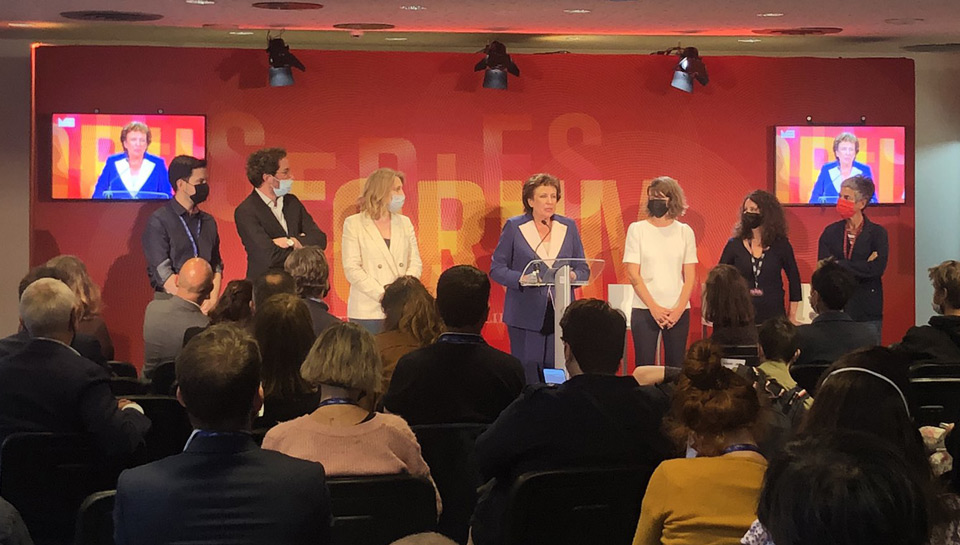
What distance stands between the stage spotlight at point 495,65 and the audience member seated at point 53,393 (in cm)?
627

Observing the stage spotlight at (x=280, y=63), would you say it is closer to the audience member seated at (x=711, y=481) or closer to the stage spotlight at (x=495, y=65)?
the stage spotlight at (x=495, y=65)

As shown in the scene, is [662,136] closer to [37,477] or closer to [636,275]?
[636,275]

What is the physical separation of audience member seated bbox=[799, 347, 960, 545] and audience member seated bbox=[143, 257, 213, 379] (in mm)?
3930

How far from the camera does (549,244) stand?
843 centimetres

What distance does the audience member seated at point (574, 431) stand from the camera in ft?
11.5

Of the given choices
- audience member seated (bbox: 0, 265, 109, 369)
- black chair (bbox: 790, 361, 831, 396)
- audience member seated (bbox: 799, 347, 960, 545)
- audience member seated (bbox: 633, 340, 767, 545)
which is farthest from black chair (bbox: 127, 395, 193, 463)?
black chair (bbox: 790, 361, 831, 396)

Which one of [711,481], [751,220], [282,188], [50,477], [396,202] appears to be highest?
[282,188]

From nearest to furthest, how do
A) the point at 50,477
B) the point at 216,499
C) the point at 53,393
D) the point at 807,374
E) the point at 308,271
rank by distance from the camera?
the point at 216,499 < the point at 50,477 < the point at 53,393 < the point at 807,374 < the point at 308,271

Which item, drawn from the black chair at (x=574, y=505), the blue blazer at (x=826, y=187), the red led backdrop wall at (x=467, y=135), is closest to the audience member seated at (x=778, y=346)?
the black chair at (x=574, y=505)

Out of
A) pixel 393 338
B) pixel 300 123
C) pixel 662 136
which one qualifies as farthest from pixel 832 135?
pixel 393 338

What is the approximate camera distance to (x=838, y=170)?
35.2 feet

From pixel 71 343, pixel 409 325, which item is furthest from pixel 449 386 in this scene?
pixel 71 343

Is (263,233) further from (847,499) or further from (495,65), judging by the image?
(847,499)

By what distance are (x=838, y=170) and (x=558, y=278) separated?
13.2 ft
